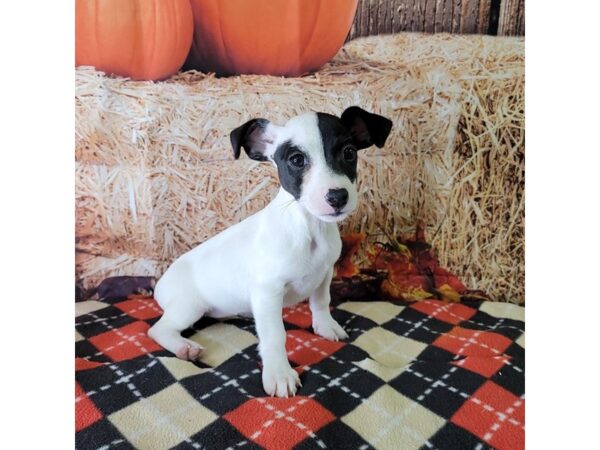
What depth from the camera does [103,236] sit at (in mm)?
2191

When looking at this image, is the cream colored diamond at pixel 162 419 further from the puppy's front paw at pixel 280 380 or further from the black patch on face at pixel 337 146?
the black patch on face at pixel 337 146

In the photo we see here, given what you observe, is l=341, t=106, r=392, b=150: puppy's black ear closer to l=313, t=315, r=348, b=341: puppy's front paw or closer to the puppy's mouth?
the puppy's mouth

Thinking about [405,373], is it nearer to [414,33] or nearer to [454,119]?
[454,119]

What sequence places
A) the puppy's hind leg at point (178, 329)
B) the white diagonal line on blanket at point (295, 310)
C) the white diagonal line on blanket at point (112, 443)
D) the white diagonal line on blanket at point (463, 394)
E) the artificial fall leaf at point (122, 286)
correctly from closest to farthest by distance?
the white diagonal line on blanket at point (112, 443)
the white diagonal line on blanket at point (463, 394)
the puppy's hind leg at point (178, 329)
the white diagonal line on blanket at point (295, 310)
the artificial fall leaf at point (122, 286)

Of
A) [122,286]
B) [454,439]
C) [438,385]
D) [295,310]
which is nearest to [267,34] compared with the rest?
Answer: [295,310]

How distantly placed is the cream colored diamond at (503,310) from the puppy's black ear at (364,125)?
1.04 meters

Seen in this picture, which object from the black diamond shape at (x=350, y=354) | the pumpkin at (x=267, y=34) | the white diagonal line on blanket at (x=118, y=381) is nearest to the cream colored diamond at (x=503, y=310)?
the black diamond shape at (x=350, y=354)

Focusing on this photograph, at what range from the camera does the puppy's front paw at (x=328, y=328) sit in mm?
1890

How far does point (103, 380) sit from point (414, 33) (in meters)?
1.97

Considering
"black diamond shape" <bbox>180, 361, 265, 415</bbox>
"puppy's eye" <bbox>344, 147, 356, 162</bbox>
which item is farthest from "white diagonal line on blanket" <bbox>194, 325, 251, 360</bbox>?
"puppy's eye" <bbox>344, 147, 356, 162</bbox>

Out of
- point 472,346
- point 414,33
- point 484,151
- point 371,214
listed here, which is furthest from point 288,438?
point 414,33

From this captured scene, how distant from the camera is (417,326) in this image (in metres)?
2.00

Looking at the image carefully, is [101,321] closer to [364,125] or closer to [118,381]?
[118,381]

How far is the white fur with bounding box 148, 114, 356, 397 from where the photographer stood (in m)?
1.51
